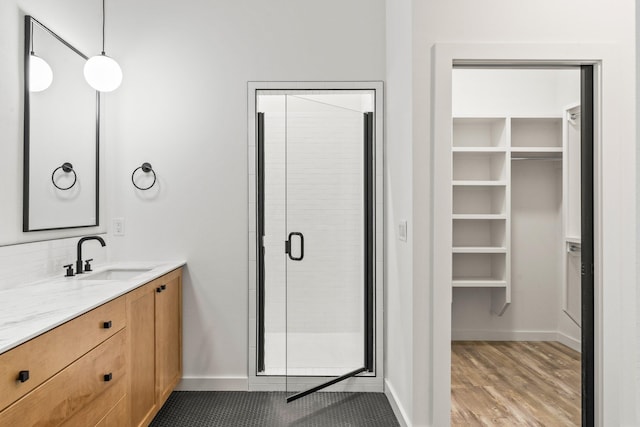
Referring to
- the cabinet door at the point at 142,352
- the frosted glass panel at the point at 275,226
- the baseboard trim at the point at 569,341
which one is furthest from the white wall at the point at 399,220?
the cabinet door at the point at 142,352

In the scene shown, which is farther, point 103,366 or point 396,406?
point 396,406

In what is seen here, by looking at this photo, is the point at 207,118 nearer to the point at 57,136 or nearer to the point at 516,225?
the point at 57,136

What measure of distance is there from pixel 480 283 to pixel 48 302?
2.54 meters

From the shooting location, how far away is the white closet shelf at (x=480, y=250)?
3094mm

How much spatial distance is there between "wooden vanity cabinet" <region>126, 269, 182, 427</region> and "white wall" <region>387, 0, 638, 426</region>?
1.36 m

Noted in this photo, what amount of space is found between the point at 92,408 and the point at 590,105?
2686 mm

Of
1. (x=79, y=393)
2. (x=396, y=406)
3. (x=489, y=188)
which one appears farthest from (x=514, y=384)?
(x=79, y=393)

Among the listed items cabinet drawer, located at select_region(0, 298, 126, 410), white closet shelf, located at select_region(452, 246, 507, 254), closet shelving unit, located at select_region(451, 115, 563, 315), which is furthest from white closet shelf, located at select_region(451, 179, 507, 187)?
cabinet drawer, located at select_region(0, 298, 126, 410)

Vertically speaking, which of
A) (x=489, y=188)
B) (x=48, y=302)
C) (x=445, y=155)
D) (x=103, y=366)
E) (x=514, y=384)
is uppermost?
(x=445, y=155)

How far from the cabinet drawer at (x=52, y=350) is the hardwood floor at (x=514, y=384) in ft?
6.18

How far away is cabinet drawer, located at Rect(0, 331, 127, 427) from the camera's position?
4.37 feet

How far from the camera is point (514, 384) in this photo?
2953 millimetres

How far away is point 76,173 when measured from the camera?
8.91ft

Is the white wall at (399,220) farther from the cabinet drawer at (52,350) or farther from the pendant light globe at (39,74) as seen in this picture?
the pendant light globe at (39,74)
